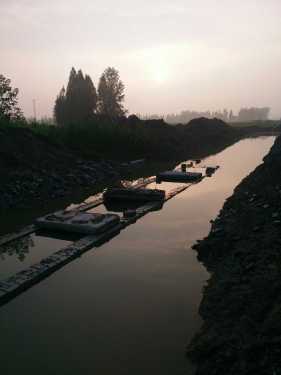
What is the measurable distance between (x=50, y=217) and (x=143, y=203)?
258 inches

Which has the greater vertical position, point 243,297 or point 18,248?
point 243,297

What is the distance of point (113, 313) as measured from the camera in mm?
9102

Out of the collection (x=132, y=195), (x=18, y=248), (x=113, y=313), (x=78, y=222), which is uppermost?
(x=78, y=222)

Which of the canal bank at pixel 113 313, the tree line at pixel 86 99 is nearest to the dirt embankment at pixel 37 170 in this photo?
the canal bank at pixel 113 313

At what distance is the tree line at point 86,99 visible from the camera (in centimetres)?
6744

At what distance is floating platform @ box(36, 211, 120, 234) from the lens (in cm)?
1490

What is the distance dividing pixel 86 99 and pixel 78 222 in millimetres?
55339

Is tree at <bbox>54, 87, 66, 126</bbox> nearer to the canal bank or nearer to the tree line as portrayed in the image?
the tree line

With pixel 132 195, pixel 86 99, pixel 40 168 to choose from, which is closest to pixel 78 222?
pixel 132 195

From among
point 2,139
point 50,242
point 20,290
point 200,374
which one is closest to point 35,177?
point 2,139

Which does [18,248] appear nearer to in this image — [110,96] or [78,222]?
[78,222]

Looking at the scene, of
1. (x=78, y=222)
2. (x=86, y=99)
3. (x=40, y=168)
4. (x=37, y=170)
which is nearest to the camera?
(x=78, y=222)

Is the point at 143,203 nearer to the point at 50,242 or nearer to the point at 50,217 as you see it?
the point at 50,217

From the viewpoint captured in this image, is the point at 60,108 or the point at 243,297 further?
the point at 60,108
